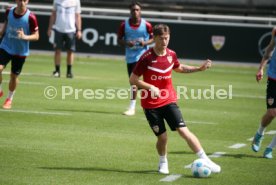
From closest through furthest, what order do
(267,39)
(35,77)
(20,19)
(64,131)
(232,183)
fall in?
(232,183), (64,131), (20,19), (35,77), (267,39)

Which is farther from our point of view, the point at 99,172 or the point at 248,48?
the point at 248,48

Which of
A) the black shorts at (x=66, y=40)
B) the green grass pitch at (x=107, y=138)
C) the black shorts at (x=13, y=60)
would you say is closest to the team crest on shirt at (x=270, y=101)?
the green grass pitch at (x=107, y=138)

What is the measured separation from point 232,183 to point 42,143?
147 inches

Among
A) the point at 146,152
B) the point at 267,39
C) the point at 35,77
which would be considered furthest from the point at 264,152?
the point at 267,39

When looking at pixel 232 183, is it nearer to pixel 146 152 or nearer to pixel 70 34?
pixel 146 152

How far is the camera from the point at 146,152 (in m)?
12.1

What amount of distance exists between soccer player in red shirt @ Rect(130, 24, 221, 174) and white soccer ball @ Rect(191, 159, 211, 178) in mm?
89

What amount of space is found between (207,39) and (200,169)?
1916 centimetres

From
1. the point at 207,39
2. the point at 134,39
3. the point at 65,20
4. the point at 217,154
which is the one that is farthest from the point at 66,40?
the point at 217,154

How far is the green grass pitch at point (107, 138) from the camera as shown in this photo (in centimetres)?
1023

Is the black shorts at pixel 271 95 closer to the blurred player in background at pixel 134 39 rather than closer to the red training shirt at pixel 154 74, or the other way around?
the red training shirt at pixel 154 74
